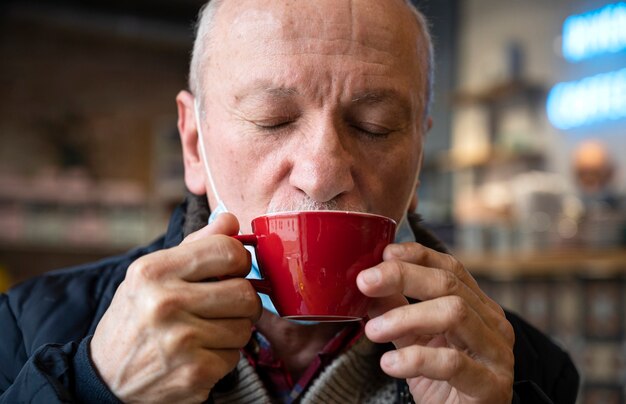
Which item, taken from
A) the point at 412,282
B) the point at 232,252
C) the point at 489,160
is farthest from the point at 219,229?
the point at 489,160

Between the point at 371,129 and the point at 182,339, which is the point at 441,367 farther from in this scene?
the point at 371,129

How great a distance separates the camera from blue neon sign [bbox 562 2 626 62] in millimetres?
5598

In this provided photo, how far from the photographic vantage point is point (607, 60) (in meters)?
5.73

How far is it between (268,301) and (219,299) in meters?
0.31

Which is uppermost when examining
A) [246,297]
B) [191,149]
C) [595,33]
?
[595,33]

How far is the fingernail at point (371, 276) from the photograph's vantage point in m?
0.86

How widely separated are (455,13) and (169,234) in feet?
22.1

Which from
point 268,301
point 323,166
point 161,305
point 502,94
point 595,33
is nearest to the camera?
point 161,305

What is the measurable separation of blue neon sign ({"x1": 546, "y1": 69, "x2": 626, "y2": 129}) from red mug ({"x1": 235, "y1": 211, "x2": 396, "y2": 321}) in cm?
533

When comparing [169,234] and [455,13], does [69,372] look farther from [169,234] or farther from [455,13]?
[455,13]

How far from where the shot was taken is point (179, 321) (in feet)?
2.74

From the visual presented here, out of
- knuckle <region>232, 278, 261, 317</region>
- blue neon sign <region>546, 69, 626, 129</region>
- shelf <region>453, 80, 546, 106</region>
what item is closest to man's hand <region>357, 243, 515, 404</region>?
knuckle <region>232, 278, 261, 317</region>

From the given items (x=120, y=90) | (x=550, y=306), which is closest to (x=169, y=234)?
(x=550, y=306)

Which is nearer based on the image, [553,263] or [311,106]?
[311,106]
